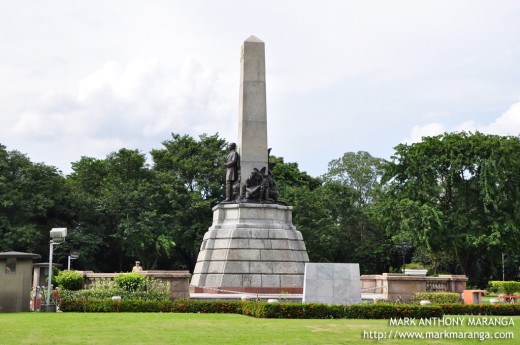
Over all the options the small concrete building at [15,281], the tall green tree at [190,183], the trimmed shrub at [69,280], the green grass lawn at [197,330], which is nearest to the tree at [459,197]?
the tall green tree at [190,183]

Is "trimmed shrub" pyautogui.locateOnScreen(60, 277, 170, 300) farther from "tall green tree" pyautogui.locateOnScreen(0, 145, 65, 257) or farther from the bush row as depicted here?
"tall green tree" pyautogui.locateOnScreen(0, 145, 65, 257)

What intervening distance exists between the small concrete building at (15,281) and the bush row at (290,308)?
4.56 feet

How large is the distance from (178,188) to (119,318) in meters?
35.2

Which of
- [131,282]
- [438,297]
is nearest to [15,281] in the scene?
[131,282]

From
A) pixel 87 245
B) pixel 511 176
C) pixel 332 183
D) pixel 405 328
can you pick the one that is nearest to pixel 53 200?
pixel 87 245

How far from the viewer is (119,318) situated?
17.6 m

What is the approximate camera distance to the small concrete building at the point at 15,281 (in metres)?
21.0

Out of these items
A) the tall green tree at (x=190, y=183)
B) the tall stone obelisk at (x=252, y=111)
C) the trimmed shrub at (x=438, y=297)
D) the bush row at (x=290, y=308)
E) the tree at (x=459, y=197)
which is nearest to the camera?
the bush row at (x=290, y=308)

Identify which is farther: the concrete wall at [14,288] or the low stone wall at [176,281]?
the low stone wall at [176,281]

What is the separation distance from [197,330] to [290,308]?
15.1ft

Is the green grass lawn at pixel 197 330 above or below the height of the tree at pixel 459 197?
below

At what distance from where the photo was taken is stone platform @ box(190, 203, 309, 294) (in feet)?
92.5

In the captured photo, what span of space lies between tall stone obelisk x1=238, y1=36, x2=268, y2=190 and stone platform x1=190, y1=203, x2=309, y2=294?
80.0 inches

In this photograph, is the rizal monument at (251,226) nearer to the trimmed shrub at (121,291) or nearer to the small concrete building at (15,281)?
the trimmed shrub at (121,291)
